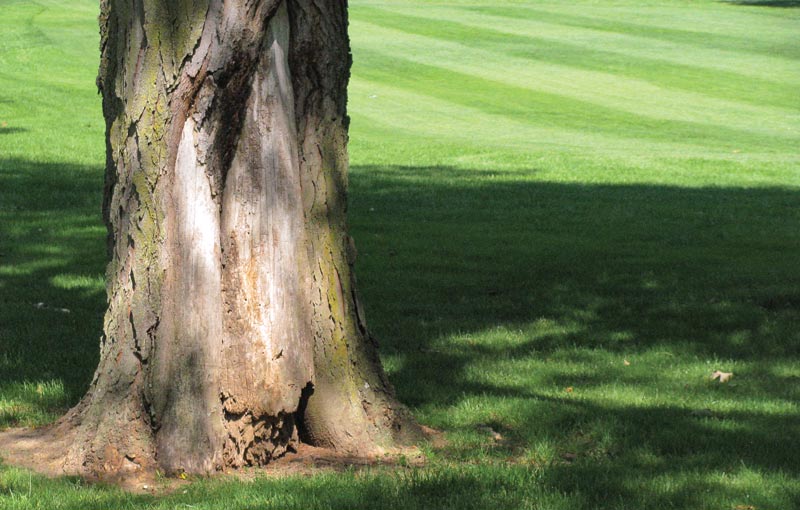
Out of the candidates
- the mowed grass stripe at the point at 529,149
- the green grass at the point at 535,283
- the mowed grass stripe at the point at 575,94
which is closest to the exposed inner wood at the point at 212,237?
the green grass at the point at 535,283

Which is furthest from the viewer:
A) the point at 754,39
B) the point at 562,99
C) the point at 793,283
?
the point at 754,39

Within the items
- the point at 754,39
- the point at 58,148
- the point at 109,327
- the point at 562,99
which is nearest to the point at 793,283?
the point at 109,327

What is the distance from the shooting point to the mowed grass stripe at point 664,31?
2853 centimetres

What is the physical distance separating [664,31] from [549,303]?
24451 mm

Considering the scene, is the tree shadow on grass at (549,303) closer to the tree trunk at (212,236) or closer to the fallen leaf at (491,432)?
the fallen leaf at (491,432)

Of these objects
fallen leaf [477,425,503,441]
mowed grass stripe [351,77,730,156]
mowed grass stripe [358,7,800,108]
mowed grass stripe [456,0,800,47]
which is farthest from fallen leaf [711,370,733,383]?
mowed grass stripe [456,0,800,47]

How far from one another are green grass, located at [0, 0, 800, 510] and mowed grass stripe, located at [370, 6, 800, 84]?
2096 millimetres

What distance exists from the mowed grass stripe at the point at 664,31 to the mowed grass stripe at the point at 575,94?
212 inches

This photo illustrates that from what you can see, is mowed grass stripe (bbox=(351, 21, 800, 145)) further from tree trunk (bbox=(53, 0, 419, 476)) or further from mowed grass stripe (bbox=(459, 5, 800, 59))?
tree trunk (bbox=(53, 0, 419, 476))

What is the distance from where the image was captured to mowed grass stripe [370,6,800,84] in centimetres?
2542

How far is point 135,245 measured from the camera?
15.0 feet

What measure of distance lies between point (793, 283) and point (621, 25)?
960 inches

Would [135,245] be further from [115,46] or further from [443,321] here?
[443,321]

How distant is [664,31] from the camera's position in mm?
30953
